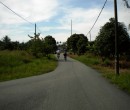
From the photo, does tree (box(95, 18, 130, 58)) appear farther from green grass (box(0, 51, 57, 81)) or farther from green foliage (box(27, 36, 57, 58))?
green foliage (box(27, 36, 57, 58))

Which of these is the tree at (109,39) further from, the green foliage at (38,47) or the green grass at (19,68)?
the green foliage at (38,47)

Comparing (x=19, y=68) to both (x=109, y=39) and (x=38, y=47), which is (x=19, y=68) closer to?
(x=109, y=39)

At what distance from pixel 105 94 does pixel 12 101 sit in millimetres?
3766

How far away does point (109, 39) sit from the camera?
33344mm

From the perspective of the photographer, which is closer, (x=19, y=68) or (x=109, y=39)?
(x=19, y=68)

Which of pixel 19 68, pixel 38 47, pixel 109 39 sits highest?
pixel 109 39

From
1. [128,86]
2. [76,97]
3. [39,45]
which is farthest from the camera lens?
[39,45]

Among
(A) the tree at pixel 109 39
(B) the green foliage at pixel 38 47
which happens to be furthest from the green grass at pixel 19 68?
(B) the green foliage at pixel 38 47

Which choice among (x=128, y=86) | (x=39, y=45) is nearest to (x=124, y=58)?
(x=39, y=45)

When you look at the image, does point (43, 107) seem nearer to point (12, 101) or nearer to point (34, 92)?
point (12, 101)

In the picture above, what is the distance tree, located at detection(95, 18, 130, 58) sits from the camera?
109 ft

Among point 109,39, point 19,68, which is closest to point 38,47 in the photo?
point 109,39

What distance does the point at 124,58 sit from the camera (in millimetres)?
44031

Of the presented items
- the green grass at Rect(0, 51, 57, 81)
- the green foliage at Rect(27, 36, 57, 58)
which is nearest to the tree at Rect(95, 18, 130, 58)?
the green grass at Rect(0, 51, 57, 81)
